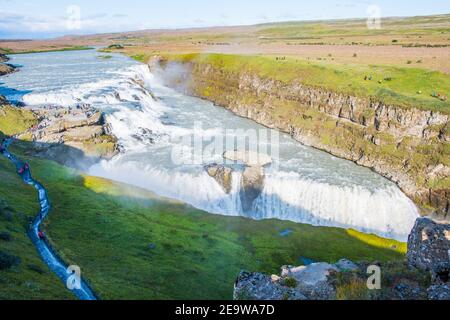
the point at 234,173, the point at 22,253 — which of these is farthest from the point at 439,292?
the point at 234,173

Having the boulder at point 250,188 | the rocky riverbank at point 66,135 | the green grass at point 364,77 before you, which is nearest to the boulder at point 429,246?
the boulder at point 250,188

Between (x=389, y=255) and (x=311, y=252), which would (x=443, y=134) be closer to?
(x=389, y=255)

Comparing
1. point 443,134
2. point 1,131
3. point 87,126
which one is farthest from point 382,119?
point 1,131

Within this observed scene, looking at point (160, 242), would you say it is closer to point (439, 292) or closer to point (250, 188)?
point (250, 188)

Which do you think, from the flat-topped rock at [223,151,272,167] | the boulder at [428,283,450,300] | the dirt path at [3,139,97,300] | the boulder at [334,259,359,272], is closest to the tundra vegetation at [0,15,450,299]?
the dirt path at [3,139,97,300]

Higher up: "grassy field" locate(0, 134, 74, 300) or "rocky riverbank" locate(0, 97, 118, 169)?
"rocky riverbank" locate(0, 97, 118, 169)

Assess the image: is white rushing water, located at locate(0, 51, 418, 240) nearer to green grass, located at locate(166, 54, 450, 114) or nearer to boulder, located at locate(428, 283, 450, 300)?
green grass, located at locate(166, 54, 450, 114)

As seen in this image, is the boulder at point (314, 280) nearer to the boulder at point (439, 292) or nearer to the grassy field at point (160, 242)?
the boulder at point (439, 292)
